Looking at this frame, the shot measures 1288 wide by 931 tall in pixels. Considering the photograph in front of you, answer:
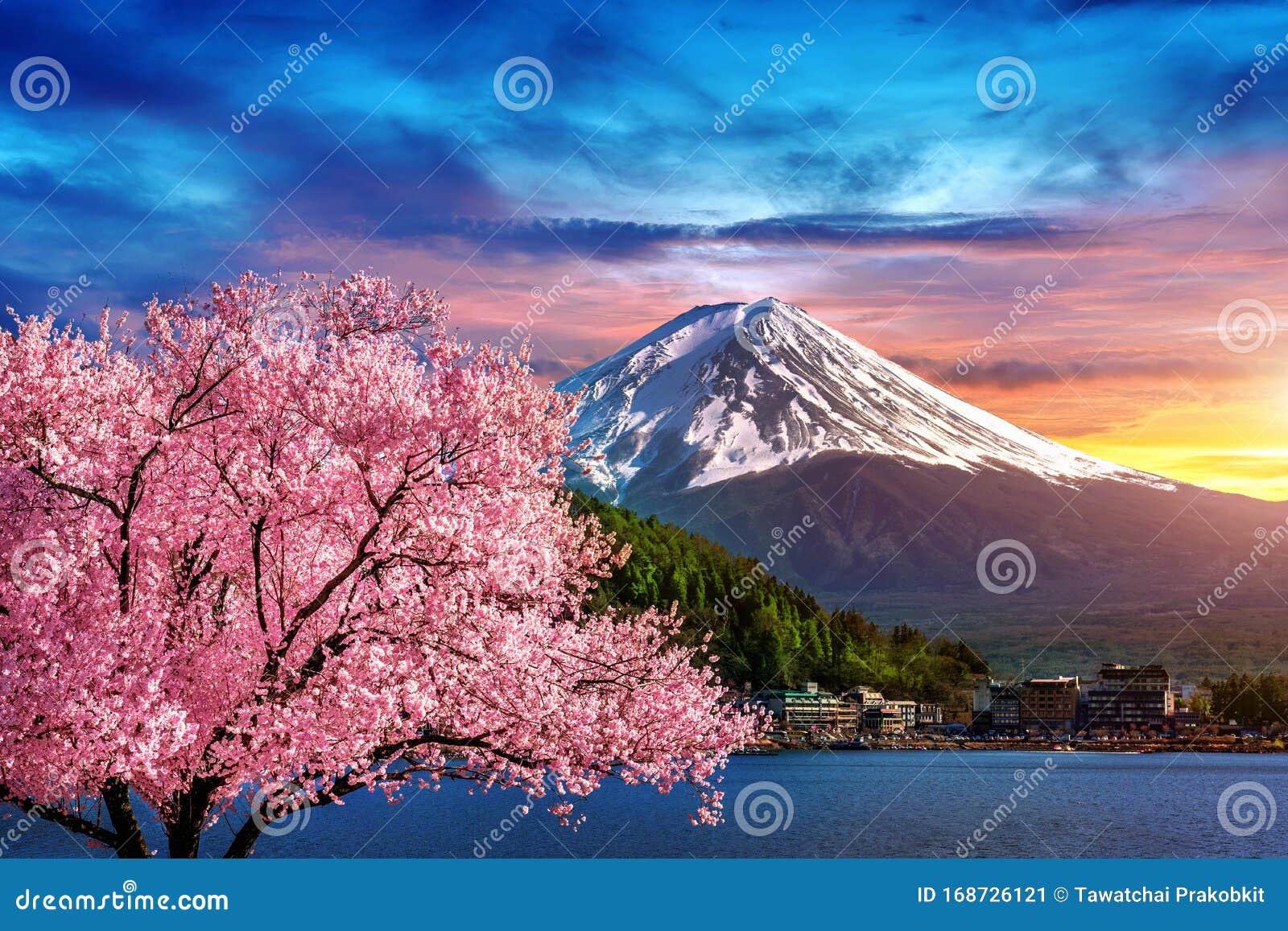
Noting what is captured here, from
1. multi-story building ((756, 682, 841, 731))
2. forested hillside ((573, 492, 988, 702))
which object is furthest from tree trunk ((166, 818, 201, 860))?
multi-story building ((756, 682, 841, 731))

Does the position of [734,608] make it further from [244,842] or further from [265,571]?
[265,571]

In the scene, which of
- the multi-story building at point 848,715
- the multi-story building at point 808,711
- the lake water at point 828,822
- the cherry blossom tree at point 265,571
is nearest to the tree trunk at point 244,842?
the cherry blossom tree at point 265,571

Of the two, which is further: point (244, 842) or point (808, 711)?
point (808, 711)

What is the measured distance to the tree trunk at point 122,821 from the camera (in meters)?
14.8

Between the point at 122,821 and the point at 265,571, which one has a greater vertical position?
the point at 265,571

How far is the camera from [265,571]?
1468 cm

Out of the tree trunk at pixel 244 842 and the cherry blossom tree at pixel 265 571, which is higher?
the cherry blossom tree at pixel 265 571

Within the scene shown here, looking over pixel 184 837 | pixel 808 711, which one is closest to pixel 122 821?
pixel 184 837

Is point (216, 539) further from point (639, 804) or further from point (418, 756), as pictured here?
point (639, 804)

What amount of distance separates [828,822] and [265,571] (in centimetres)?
7445

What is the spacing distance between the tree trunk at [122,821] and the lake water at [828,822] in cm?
2105

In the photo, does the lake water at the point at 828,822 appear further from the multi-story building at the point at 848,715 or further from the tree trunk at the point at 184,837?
the multi-story building at the point at 848,715

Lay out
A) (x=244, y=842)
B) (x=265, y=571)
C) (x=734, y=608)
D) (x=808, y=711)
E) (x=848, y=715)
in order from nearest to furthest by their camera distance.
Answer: (x=265, y=571)
(x=244, y=842)
(x=734, y=608)
(x=808, y=711)
(x=848, y=715)

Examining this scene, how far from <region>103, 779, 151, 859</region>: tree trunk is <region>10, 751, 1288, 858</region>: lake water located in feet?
69.0
